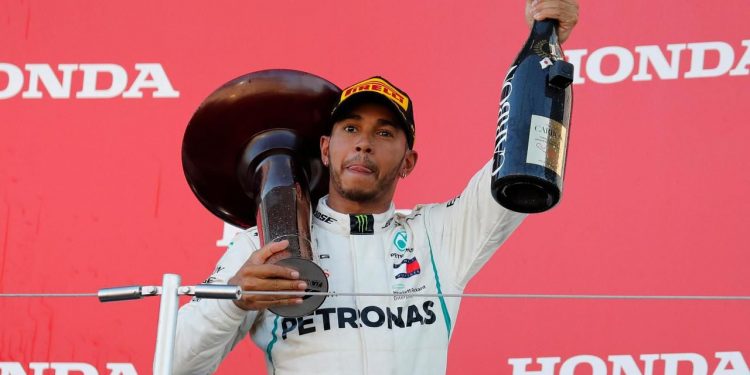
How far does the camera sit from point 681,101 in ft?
7.30

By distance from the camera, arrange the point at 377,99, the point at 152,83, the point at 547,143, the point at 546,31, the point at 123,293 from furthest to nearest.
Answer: the point at 152,83 → the point at 377,99 → the point at 546,31 → the point at 547,143 → the point at 123,293

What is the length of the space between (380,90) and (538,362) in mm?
680

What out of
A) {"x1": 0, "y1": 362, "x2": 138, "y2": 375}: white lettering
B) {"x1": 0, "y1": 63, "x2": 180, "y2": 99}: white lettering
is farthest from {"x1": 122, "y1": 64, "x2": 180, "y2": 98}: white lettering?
{"x1": 0, "y1": 362, "x2": 138, "y2": 375}: white lettering

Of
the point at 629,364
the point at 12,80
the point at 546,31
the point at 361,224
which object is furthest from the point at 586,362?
the point at 12,80

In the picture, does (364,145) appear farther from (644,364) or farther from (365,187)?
(644,364)

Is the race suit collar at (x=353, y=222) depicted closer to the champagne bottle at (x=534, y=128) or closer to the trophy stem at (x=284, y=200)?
the trophy stem at (x=284, y=200)

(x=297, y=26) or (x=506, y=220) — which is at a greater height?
(x=297, y=26)

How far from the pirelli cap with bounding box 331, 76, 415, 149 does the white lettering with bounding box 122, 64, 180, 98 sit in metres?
0.73

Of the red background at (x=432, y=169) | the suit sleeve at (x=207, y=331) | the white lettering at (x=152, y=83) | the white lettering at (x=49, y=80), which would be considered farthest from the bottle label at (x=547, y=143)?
the white lettering at (x=49, y=80)

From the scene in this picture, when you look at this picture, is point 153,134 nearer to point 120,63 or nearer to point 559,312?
point 120,63

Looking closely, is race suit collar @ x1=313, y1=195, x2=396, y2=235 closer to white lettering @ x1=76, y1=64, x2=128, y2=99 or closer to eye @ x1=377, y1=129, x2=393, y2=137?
eye @ x1=377, y1=129, x2=393, y2=137

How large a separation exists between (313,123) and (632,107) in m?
0.71

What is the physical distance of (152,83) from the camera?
2.39 meters

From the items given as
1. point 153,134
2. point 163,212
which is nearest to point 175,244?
point 163,212
